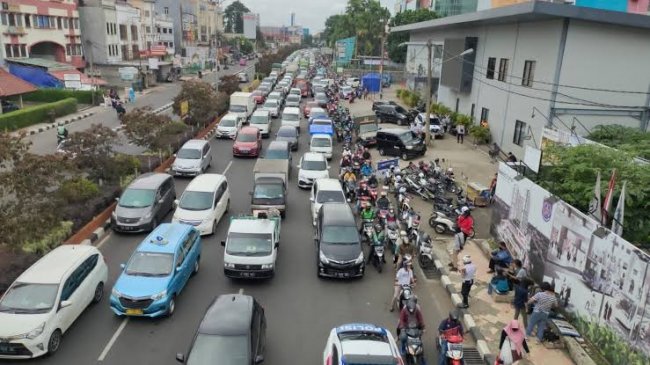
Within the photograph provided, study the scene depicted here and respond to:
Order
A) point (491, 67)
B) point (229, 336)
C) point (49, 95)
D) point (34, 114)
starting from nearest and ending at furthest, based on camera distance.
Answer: point (229, 336) → point (491, 67) → point (34, 114) → point (49, 95)

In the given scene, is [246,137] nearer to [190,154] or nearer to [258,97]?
[190,154]

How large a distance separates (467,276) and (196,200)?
999 cm

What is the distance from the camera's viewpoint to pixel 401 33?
8238 centimetres

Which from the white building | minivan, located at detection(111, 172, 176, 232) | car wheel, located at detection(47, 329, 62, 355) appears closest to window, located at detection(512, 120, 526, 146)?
the white building

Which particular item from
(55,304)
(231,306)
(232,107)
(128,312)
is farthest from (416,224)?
(232,107)

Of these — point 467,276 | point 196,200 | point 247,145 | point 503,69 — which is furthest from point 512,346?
point 503,69

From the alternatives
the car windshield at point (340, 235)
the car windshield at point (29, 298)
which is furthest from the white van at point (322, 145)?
the car windshield at point (29, 298)

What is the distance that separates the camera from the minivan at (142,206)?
56.5 feet

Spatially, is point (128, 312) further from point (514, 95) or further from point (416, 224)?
point (514, 95)

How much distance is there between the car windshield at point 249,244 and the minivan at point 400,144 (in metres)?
16.7

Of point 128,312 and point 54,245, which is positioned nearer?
point 128,312

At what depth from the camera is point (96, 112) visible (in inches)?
1794

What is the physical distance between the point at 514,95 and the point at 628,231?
17.3 meters

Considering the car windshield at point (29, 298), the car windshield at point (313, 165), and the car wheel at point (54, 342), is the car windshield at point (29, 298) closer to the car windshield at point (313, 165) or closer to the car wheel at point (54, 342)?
the car wheel at point (54, 342)
